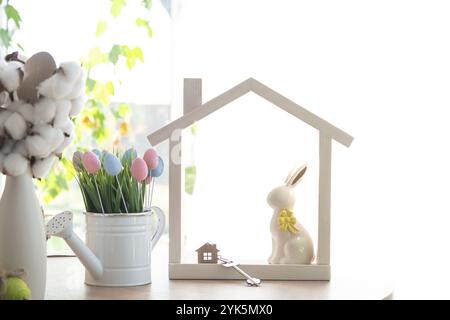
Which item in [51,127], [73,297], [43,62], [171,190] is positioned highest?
[43,62]

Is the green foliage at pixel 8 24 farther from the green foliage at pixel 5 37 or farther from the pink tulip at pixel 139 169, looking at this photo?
the pink tulip at pixel 139 169

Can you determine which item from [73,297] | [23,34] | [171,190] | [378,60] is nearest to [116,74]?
[23,34]

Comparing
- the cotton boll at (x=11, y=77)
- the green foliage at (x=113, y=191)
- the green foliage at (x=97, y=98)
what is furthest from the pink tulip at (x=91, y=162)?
the green foliage at (x=97, y=98)

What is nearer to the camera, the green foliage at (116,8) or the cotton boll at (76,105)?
the cotton boll at (76,105)

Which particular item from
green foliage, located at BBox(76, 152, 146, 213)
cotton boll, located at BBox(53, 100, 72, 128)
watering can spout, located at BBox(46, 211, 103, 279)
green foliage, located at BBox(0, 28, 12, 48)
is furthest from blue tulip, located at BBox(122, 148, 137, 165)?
green foliage, located at BBox(0, 28, 12, 48)

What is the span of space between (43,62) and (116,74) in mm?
1568

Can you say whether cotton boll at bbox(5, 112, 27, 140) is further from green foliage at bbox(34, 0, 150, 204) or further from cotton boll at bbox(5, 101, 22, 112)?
green foliage at bbox(34, 0, 150, 204)

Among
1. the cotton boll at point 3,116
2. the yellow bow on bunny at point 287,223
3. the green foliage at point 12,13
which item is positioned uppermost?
the green foliage at point 12,13

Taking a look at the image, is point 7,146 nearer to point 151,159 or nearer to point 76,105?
point 76,105

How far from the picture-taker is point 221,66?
2.59m

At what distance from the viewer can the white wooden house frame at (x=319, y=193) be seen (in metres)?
1.52

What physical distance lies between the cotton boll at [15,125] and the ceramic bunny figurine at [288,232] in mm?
550

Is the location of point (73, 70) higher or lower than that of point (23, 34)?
lower
